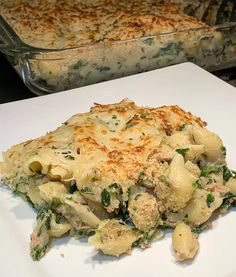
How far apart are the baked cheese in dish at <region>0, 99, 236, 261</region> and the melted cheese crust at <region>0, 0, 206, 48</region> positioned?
3.23 feet

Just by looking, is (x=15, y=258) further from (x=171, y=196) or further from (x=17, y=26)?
(x=17, y=26)

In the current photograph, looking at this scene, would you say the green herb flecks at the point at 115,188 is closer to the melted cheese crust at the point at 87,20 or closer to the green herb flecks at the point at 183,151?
the green herb flecks at the point at 183,151

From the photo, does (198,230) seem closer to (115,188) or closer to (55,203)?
(115,188)

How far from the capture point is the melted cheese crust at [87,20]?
89.7 inches

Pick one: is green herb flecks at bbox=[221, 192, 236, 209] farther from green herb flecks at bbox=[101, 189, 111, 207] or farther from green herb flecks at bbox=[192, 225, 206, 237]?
green herb flecks at bbox=[101, 189, 111, 207]

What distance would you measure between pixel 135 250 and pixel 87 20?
4.86ft

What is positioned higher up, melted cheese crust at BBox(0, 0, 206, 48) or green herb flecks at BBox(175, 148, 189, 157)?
green herb flecks at BBox(175, 148, 189, 157)

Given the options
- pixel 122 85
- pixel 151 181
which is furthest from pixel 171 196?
pixel 122 85

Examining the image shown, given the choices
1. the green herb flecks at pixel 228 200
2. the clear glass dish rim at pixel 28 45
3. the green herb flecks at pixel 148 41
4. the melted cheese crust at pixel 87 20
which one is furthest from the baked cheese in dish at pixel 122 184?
the melted cheese crust at pixel 87 20

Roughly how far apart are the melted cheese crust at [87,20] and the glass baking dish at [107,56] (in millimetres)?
123

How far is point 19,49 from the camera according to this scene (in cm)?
198

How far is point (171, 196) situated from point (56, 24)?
4.62 feet

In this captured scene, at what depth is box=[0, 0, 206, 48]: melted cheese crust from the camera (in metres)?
2.28

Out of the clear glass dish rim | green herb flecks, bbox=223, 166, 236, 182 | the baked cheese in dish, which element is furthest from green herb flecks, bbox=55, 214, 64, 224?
the clear glass dish rim
